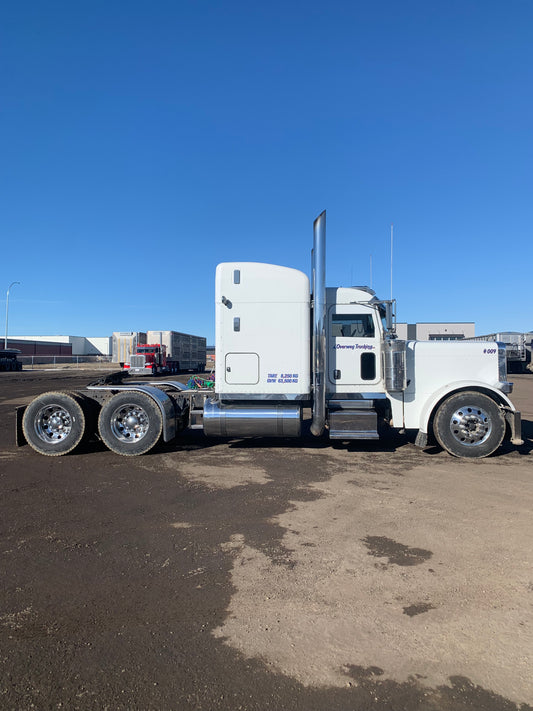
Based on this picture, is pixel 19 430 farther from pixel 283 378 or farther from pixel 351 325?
pixel 351 325

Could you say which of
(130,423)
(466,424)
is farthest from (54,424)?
(466,424)

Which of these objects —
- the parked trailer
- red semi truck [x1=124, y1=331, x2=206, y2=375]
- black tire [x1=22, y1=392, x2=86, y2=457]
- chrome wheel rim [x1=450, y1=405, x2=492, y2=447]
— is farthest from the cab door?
the parked trailer

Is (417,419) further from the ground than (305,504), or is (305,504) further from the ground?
(417,419)

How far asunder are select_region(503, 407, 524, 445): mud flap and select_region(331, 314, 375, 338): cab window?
104 inches

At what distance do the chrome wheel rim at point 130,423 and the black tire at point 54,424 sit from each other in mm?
582

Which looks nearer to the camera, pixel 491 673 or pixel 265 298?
pixel 491 673

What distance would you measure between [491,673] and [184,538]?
2714 mm

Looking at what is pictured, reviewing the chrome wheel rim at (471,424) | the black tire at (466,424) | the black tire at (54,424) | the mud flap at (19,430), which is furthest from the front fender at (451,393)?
the mud flap at (19,430)

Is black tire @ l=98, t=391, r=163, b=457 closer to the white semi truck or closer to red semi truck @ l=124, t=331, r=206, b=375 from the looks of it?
the white semi truck

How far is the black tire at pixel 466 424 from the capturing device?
24.2 ft

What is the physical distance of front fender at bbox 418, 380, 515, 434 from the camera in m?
7.43

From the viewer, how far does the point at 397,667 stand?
249cm

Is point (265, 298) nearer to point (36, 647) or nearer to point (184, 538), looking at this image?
point (184, 538)

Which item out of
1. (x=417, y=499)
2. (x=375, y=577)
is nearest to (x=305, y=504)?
(x=417, y=499)
